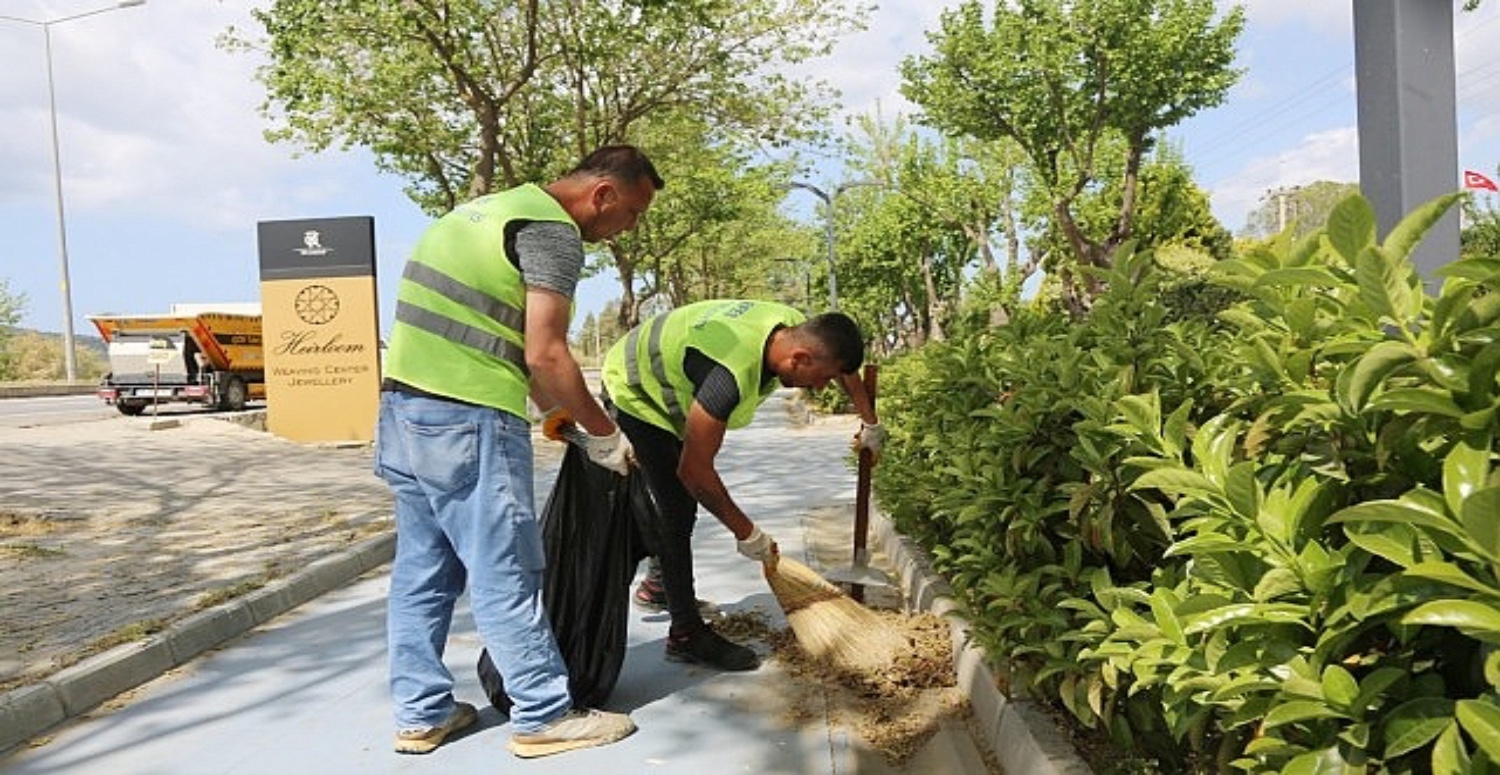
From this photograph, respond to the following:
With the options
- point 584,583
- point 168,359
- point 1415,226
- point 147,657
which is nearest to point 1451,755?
point 1415,226

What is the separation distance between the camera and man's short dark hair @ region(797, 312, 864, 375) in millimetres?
3664

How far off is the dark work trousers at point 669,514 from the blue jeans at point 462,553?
88 cm

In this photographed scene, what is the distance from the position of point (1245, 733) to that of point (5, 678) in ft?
13.4

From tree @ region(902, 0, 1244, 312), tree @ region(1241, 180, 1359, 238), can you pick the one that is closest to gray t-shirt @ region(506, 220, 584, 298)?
tree @ region(902, 0, 1244, 312)

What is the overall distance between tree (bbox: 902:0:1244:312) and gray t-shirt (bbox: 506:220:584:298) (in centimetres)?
1399

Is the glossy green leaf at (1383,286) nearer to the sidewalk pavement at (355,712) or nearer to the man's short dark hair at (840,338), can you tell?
the sidewalk pavement at (355,712)

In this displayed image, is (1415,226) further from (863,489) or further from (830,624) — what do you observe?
(863,489)

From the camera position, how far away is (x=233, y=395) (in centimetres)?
2408

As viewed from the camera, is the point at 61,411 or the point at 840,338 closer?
the point at 840,338

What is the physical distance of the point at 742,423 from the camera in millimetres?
3828

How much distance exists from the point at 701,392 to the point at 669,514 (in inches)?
27.0

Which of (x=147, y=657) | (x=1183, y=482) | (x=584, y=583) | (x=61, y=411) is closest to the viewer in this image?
(x=1183, y=482)

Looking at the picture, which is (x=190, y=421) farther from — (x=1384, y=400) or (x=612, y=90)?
(x=1384, y=400)

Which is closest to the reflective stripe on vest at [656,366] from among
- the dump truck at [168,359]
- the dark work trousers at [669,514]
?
the dark work trousers at [669,514]
